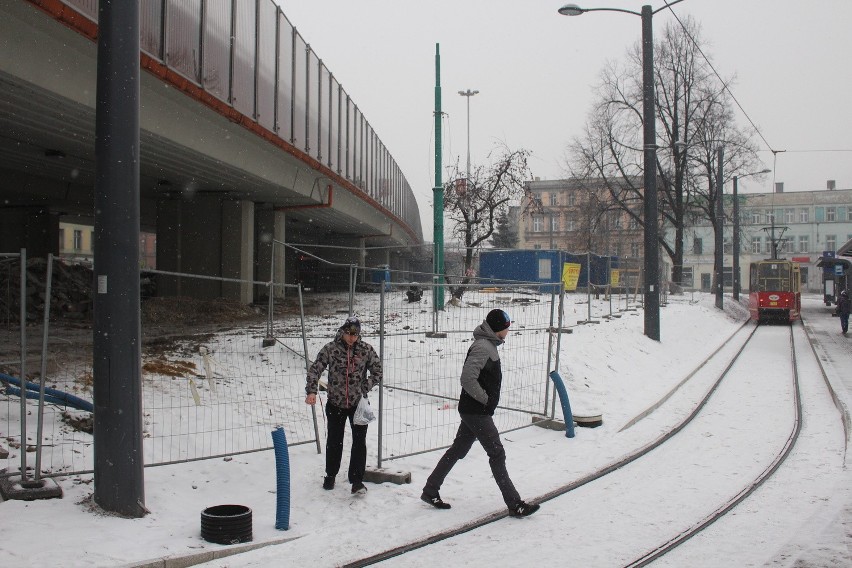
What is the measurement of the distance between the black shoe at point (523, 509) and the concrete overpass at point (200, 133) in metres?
7.41

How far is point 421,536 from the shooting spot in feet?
19.0

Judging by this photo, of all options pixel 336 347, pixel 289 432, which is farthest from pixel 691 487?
pixel 289 432

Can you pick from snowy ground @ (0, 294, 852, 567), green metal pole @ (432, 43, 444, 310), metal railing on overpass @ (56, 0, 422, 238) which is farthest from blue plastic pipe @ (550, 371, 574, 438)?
green metal pole @ (432, 43, 444, 310)

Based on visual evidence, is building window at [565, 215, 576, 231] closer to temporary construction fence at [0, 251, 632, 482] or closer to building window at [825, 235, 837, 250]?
building window at [825, 235, 837, 250]

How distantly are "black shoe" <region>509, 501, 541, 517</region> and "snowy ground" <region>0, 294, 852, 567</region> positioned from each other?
0.08m

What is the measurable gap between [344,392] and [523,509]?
5.99 feet

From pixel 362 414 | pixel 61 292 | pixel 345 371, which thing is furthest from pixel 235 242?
pixel 362 414

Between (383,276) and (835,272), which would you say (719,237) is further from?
(383,276)

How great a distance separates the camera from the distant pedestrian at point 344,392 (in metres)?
6.71

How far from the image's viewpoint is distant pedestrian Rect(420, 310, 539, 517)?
20.6 feet

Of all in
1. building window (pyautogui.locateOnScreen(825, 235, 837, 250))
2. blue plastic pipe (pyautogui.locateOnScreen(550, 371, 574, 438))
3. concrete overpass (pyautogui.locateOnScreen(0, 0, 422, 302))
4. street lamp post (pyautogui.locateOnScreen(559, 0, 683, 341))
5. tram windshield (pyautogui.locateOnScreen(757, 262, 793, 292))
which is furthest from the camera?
building window (pyautogui.locateOnScreen(825, 235, 837, 250))

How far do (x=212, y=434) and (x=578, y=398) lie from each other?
5920 millimetres

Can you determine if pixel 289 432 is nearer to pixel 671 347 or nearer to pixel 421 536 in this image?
pixel 421 536

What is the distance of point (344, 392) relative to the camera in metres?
6.71
